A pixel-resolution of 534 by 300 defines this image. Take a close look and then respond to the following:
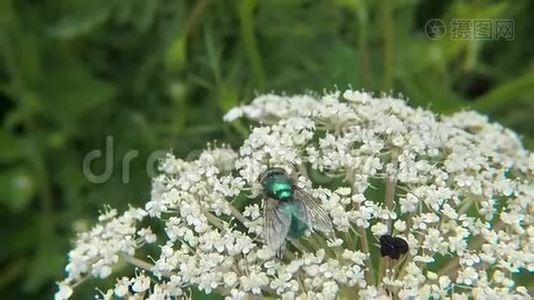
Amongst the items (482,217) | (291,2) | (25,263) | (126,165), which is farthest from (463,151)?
(25,263)

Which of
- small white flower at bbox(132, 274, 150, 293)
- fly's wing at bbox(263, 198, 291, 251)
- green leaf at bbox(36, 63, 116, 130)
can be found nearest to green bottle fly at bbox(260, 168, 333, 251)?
fly's wing at bbox(263, 198, 291, 251)

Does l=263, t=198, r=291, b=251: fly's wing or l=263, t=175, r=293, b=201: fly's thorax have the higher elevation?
l=263, t=175, r=293, b=201: fly's thorax

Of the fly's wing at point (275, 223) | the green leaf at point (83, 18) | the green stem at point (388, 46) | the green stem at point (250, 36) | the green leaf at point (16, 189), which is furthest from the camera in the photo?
the green leaf at point (16, 189)

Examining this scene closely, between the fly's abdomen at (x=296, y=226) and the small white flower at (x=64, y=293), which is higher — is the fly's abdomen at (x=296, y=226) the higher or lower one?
the lower one

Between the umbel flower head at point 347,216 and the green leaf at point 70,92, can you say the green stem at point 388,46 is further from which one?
the green leaf at point 70,92

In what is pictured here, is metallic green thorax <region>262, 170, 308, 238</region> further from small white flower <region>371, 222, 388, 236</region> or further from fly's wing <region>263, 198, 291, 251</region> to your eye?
small white flower <region>371, 222, 388, 236</region>

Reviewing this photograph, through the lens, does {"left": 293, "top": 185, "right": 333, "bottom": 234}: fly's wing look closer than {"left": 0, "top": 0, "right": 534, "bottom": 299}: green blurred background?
Yes

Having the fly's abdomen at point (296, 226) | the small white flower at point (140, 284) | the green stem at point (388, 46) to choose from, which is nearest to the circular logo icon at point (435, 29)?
the green stem at point (388, 46)
